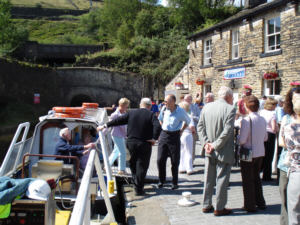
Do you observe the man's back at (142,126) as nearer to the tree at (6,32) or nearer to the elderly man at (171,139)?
the elderly man at (171,139)

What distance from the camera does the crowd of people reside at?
3832mm

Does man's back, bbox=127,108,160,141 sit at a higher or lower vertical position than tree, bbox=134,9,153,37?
lower

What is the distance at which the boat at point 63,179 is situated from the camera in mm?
3082

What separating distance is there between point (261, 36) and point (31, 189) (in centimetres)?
1410

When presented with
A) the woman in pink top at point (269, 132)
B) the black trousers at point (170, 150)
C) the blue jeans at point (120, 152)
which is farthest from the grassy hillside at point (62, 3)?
the woman in pink top at point (269, 132)

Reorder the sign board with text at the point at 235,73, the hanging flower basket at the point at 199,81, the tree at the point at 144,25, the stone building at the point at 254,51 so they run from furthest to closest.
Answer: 1. the tree at the point at 144,25
2. the hanging flower basket at the point at 199,81
3. the sign board with text at the point at 235,73
4. the stone building at the point at 254,51

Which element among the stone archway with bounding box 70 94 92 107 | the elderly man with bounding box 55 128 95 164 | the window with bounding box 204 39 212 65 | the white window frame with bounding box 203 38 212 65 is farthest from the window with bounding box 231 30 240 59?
the stone archway with bounding box 70 94 92 107

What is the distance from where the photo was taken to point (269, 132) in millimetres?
6965

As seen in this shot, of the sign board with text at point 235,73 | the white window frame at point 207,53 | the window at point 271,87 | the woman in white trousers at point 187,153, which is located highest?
the white window frame at point 207,53

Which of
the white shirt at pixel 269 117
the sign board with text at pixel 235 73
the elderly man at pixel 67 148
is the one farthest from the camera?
the sign board with text at pixel 235 73

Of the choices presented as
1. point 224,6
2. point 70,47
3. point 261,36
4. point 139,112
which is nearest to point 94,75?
point 70,47

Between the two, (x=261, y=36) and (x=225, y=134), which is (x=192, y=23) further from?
(x=225, y=134)

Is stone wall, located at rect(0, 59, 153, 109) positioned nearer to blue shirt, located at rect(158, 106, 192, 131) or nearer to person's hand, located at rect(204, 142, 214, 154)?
blue shirt, located at rect(158, 106, 192, 131)

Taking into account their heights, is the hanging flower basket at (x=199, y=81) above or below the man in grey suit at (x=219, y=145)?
above
